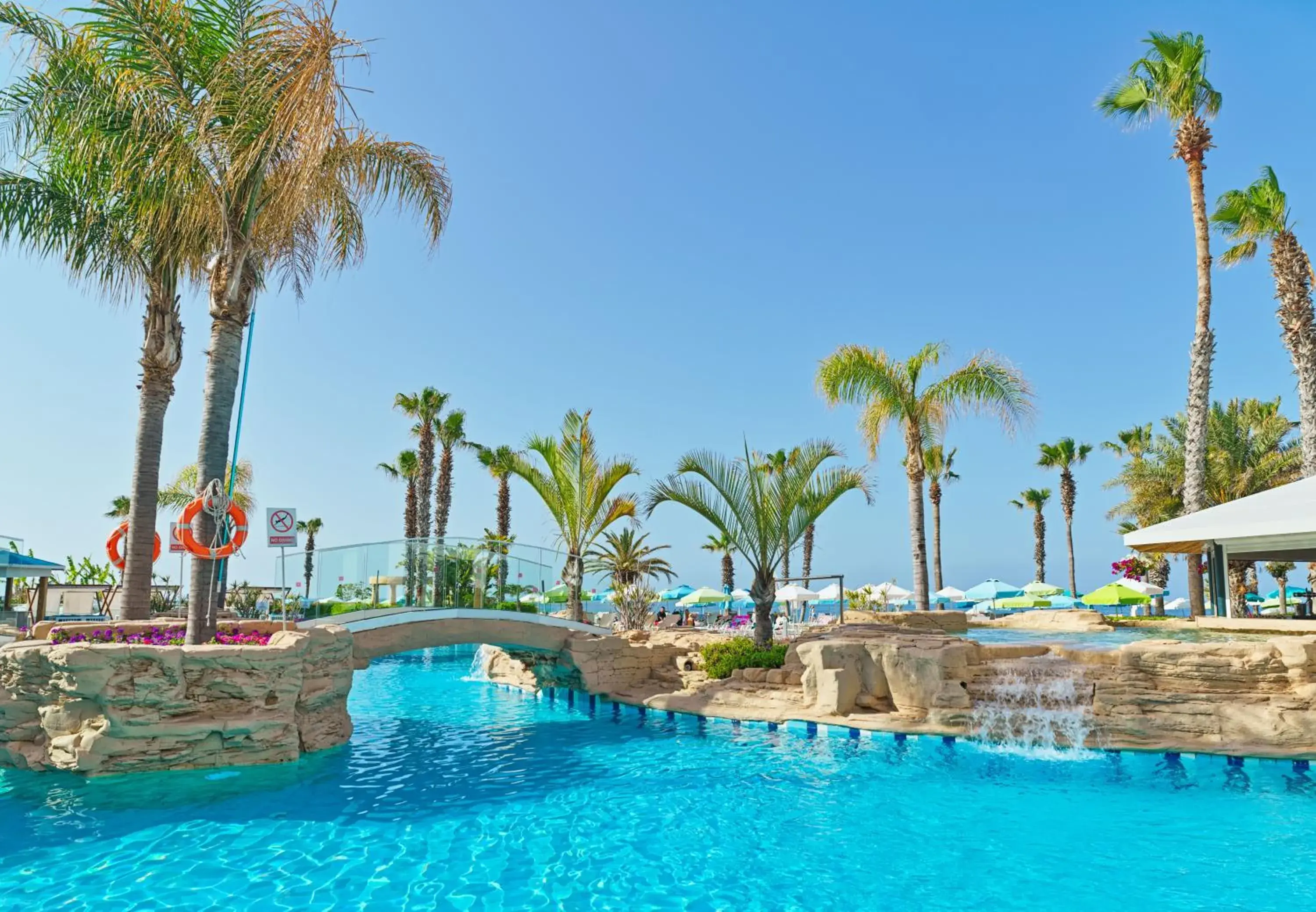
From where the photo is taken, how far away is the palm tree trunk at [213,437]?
10086 millimetres

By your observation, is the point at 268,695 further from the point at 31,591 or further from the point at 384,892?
the point at 31,591

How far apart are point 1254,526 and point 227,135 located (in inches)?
607

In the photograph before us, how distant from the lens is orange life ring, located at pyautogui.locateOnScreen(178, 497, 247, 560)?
9984 mm

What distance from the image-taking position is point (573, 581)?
1744 cm

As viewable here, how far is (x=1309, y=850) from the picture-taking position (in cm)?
671

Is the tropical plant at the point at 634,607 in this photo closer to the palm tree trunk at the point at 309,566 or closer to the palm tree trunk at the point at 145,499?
the palm tree trunk at the point at 309,566

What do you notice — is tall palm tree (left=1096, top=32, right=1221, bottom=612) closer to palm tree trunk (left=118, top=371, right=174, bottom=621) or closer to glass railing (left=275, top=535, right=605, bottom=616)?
glass railing (left=275, top=535, right=605, bottom=616)

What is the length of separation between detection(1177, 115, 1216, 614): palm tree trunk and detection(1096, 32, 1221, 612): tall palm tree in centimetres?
1

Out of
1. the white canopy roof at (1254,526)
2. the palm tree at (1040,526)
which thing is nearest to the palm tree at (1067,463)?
the palm tree at (1040,526)

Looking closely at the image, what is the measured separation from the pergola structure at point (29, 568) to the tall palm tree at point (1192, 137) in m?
25.5

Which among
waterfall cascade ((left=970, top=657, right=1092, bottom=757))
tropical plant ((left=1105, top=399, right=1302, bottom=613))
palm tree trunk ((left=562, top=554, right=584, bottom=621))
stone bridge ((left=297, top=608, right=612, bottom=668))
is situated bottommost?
waterfall cascade ((left=970, top=657, right=1092, bottom=757))

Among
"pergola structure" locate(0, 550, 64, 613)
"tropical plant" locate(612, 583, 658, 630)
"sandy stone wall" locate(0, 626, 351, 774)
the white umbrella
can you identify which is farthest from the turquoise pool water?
the white umbrella

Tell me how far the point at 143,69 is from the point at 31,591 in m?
19.9

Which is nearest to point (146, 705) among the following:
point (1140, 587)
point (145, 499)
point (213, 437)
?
point (213, 437)
